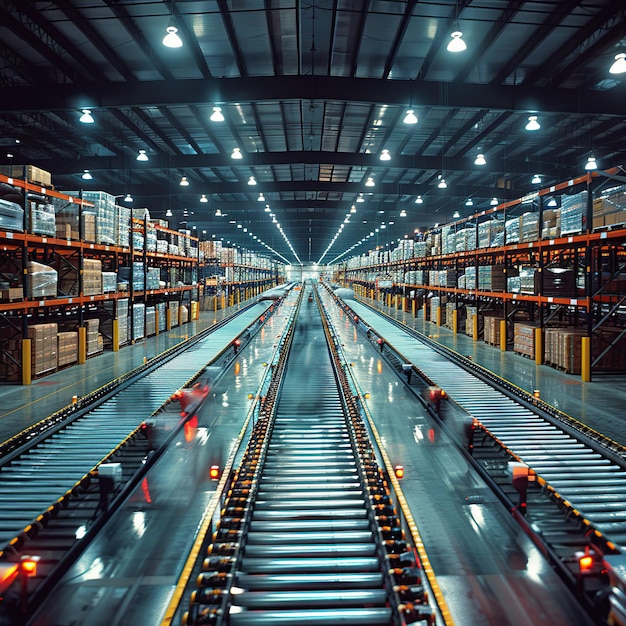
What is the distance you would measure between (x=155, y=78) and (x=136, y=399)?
7539mm

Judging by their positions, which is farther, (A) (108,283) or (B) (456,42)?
(A) (108,283)

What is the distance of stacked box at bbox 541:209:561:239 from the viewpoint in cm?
990

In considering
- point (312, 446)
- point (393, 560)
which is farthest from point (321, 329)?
point (393, 560)

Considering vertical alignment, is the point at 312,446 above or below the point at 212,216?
below

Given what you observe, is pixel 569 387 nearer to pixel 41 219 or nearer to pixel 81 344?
pixel 81 344

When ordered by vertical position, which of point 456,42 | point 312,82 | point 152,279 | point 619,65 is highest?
point 312,82

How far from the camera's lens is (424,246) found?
21.0 metres

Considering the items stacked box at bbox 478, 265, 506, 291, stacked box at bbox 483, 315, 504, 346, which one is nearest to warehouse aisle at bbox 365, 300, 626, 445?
stacked box at bbox 483, 315, 504, 346

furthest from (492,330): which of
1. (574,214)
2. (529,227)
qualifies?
(574,214)

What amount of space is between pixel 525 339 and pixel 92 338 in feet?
32.5

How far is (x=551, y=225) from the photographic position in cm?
1008

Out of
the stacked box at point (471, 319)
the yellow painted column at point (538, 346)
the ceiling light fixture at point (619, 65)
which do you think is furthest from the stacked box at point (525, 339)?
the ceiling light fixture at point (619, 65)

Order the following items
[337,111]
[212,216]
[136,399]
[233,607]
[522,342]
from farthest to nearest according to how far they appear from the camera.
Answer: [212,216]
[337,111]
[522,342]
[136,399]
[233,607]

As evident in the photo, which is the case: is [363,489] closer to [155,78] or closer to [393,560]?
[393,560]
